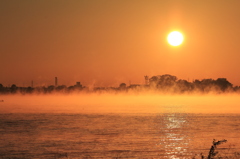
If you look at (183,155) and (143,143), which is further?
(143,143)

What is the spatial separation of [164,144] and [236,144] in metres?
7.07

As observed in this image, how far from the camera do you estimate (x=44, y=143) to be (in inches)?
1734

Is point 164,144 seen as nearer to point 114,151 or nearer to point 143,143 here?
point 143,143

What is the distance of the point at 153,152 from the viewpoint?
37.7m

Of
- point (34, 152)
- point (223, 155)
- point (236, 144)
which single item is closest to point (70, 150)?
point (34, 152)

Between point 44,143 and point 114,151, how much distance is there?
9391 millimetres

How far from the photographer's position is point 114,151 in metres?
38.1

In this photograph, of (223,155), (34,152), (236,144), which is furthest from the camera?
(236,144)

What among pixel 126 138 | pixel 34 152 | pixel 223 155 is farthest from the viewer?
pixel 126 138

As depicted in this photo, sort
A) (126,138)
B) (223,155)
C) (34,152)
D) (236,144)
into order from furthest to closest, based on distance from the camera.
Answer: (126,138) → (236,144) → (34,152) → (223,155)

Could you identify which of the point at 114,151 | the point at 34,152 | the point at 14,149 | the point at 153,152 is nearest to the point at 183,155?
the point at 153,152

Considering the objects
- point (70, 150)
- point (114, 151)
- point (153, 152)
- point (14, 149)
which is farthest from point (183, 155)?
point (14, 149)

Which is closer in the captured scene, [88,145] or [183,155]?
[183,155]

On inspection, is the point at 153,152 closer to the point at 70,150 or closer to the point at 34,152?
the point at 70,150
